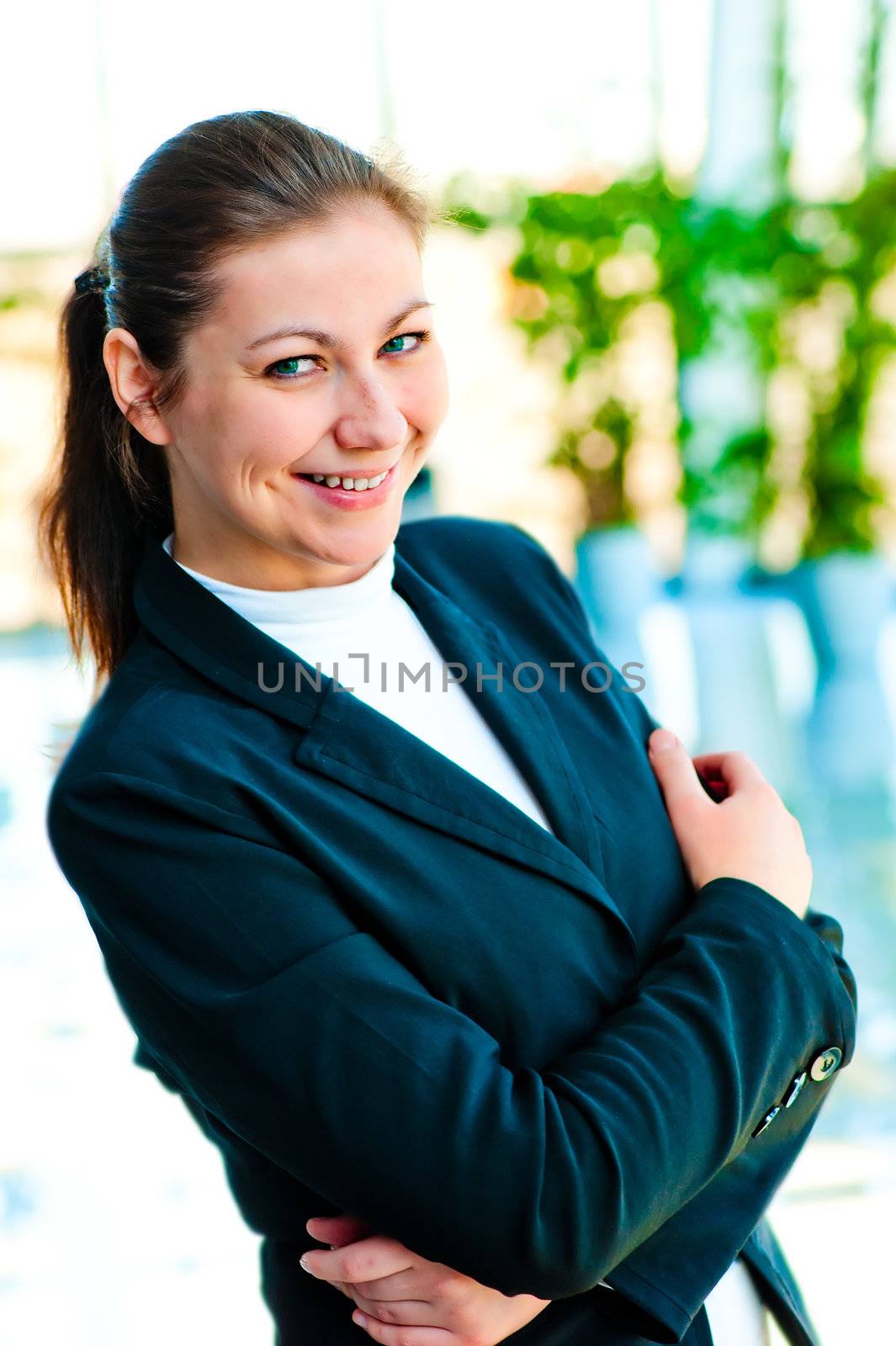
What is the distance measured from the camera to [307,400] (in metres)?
1.04

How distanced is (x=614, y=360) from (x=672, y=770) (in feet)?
17.9

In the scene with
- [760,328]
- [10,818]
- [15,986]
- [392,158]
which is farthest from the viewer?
[760,328]

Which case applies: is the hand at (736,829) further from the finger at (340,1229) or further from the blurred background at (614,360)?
the blurred background at (614,360)

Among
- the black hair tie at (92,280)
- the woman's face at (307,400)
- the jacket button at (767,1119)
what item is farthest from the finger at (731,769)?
the black hair tie at (92,280)

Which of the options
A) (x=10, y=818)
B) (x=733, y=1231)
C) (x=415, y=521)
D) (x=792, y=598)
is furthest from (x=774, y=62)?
(x=733, y=1231)

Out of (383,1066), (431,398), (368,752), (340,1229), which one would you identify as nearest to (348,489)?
(431,398)

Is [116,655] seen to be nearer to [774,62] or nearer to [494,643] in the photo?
[494,643]

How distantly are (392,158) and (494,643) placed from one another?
435mm

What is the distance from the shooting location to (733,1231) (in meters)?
1.08

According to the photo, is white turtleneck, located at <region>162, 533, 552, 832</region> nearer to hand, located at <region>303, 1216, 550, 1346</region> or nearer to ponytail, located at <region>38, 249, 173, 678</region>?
ponytail, located at <region>38, 249, 173, 678</region>

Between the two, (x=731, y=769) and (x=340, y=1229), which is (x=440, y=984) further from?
(x=731, y=769)

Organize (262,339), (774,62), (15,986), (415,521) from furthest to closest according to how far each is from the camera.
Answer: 1. (774,62)
2. (15,986)
3. (415,521)
4. (262,339)

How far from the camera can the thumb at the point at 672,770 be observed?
122 centimetres

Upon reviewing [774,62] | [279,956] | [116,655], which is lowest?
[279,956]
